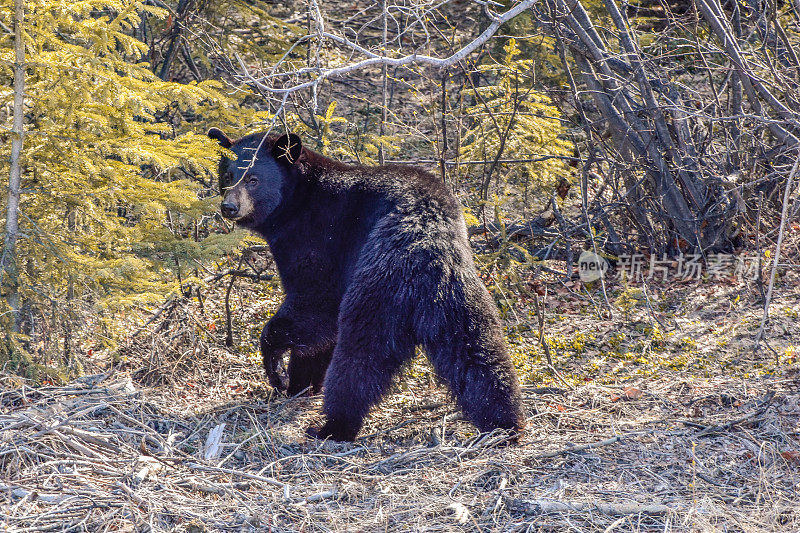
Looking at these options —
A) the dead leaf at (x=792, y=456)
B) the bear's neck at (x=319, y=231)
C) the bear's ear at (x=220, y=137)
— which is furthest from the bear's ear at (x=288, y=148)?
the dead leaf at (x=792, y=456)

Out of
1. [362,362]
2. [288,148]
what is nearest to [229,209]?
[288,148]

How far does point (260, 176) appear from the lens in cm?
586

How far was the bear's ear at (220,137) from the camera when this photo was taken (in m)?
6.00

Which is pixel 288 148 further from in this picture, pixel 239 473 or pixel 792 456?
pixel 792 456

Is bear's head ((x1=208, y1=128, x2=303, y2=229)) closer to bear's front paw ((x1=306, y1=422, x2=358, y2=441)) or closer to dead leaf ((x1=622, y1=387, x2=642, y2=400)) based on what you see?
bear's front paw ((x1=306, y1=422, x2=358, y2=441))

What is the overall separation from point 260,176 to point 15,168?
172 cm

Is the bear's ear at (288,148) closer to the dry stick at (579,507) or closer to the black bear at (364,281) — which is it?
the black bear at (364,281)

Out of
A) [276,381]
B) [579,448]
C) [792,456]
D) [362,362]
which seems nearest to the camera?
[792,456]

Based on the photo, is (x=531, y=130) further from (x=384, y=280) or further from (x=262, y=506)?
(x=262, y=506)

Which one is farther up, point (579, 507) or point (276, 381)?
point (579, 507)

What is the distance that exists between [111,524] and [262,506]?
2.45 ft

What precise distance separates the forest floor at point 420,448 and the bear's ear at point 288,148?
5.58 ft

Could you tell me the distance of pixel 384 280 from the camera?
488 cm

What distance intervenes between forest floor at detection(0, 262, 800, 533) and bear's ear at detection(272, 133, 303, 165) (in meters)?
1.70
